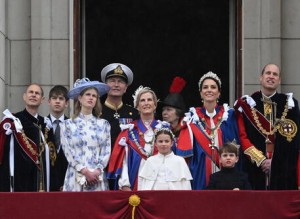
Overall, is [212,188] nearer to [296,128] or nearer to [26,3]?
[296,128]

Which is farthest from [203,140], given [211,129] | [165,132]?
[165,132]

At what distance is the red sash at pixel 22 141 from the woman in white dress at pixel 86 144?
15.3 inches

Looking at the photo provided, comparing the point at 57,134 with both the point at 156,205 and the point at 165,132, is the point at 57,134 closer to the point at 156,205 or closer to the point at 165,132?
the point at 165,132

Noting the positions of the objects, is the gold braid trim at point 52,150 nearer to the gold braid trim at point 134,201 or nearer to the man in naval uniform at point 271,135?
the gold braid trim at point 134,201

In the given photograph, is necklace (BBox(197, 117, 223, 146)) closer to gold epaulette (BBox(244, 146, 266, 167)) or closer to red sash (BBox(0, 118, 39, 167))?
gold epaulette (BBox(244, 146, 266, 167))

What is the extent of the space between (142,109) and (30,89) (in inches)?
51.9

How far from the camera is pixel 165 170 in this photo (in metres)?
15.6

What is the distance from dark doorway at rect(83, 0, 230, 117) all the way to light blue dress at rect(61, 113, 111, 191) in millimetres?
4728

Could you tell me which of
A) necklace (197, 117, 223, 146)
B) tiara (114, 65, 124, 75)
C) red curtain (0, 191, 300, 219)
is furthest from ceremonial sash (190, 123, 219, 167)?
tiara (114, 65, 124, 75)

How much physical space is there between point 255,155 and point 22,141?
2.67 meters

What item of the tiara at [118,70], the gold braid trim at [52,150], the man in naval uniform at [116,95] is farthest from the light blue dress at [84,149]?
the tiara at [118,70]

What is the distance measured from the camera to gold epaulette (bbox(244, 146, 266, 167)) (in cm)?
1596

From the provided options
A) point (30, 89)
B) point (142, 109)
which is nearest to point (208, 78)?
point (142, 109)

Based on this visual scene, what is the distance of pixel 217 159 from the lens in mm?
16031
